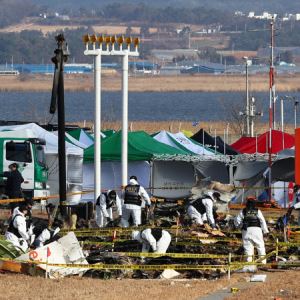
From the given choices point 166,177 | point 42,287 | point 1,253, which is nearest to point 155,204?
point 166,177

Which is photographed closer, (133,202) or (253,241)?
(253,241)

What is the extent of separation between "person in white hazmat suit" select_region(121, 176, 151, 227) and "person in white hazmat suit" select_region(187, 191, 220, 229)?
1.54m

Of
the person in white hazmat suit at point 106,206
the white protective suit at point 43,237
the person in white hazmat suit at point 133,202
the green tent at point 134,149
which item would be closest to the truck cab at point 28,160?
the green tent at point 134,149

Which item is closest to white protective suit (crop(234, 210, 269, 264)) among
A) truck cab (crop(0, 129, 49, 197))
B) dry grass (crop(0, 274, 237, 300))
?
dry grass (crop(0, 274, 237, 300))

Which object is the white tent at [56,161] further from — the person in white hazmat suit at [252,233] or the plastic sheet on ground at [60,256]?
the person in white hazmat suit at [252,233]

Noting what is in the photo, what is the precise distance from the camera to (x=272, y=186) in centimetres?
3734

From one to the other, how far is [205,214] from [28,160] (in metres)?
10.6

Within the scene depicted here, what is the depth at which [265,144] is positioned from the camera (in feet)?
148

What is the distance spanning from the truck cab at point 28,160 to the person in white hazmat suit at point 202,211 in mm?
9873

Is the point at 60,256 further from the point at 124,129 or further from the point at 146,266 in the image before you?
the point at 124,129

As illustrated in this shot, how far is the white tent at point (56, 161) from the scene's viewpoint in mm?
38156

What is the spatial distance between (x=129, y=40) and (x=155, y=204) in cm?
480

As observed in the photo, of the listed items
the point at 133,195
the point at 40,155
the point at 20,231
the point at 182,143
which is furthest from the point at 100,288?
the point at 182,143

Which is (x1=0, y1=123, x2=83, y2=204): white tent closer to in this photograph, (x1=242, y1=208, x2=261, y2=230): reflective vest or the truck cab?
the truck cab
